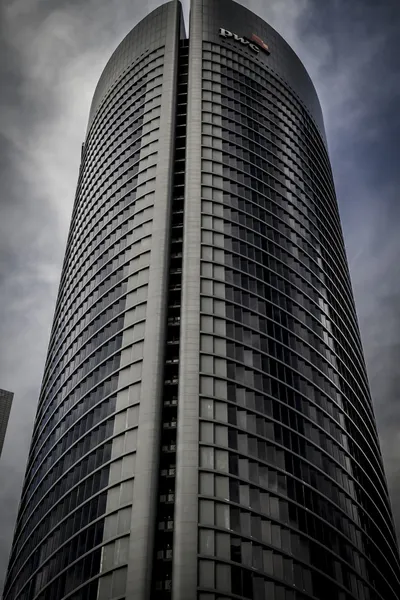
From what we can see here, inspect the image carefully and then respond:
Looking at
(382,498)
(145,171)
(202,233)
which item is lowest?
(382,498)

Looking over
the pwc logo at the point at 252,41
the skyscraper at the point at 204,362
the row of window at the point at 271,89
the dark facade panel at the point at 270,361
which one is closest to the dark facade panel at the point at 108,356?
the skyscraper at the point at 204,362

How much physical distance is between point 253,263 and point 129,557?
150 ft

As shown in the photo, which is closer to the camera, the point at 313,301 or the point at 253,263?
the point at 253,263

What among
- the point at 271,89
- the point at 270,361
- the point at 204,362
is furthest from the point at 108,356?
the point at 271,89

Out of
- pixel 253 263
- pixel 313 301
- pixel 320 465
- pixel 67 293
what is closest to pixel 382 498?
pixel 320 465

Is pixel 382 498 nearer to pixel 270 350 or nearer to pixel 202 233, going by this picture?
pixel 270 350

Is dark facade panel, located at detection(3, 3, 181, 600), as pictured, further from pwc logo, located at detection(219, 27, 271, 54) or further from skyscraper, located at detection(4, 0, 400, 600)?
pwc logo, located at detection(219, 27, 271, 54)

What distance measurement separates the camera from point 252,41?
128 metres

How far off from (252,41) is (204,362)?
75.0m

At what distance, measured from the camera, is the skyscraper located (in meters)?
70.0

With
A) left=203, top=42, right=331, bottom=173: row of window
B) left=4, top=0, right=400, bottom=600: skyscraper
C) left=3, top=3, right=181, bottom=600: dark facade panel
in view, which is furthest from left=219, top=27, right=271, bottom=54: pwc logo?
left=3, top=3, right=181, bottom=600: dark facade panel

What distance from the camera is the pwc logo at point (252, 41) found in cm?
12300

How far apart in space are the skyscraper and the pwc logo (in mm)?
396

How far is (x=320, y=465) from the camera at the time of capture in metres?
85.2
